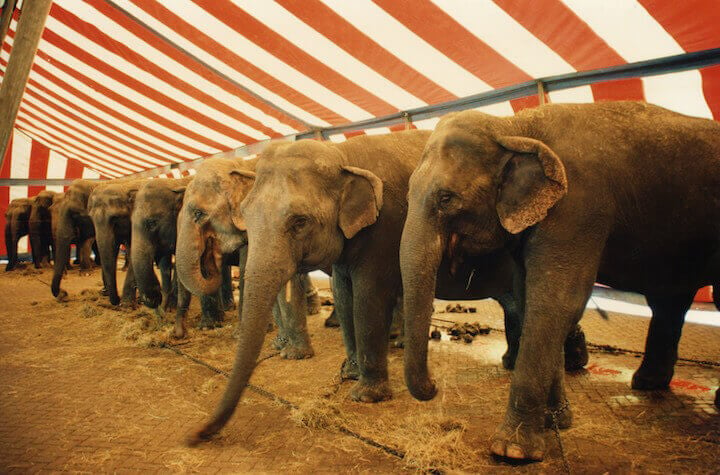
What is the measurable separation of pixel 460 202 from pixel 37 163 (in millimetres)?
16318

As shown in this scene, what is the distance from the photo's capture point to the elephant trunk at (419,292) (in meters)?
2.15

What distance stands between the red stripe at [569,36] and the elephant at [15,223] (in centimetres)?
1142

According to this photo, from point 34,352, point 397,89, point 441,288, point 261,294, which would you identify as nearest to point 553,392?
point 441,288

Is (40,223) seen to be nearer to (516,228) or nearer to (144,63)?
(144,63)

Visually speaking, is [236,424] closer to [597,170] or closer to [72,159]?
[597,170]

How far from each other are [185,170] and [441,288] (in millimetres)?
9724

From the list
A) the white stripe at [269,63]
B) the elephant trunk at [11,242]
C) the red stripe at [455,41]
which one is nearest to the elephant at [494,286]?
the red stripe at [455,41]

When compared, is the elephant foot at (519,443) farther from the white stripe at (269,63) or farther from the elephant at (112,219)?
the elephant at (112,219)

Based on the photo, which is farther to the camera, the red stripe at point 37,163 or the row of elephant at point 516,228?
the red stripe at point 37,163

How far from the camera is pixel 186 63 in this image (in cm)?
663

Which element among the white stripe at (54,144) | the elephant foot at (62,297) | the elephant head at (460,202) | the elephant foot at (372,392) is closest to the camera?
the elephant head at (460,202)

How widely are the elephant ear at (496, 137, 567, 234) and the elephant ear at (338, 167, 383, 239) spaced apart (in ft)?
2.82

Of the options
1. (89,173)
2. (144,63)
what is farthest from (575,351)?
(89,173)

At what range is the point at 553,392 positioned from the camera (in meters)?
2.51
